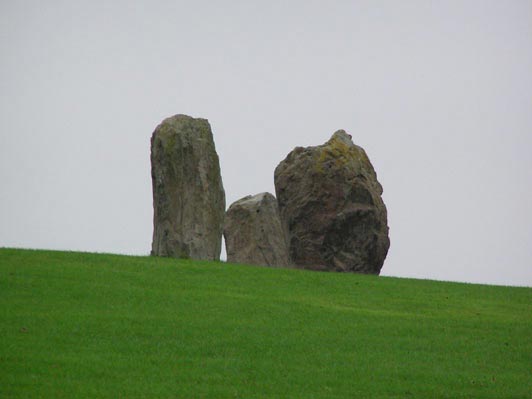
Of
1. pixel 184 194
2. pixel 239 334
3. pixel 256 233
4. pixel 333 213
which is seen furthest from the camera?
pixel 333 213

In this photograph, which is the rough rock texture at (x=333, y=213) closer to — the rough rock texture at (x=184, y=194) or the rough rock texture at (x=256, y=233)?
the rough rock texture at (x=256, y=233)

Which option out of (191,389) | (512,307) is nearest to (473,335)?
(512,307)

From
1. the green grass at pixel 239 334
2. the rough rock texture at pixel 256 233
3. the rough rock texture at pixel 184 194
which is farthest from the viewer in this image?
the rough rock texture at pixel 256 233

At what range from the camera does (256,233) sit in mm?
32781

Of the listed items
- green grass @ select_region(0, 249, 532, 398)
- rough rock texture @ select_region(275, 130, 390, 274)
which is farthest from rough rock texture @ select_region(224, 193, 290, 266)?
green grass @ select_region(0, 249, 532, 398)

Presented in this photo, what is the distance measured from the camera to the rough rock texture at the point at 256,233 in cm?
3278

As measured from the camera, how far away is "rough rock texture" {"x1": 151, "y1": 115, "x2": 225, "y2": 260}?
30.7 meters

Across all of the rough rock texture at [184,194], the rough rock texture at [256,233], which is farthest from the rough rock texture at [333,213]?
the rough rock texture at [184,194]

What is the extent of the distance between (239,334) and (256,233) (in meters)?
11.3

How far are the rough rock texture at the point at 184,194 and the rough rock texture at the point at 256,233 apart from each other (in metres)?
1.64

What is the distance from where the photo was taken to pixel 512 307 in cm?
2819

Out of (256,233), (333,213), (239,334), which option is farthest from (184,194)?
(239,334)

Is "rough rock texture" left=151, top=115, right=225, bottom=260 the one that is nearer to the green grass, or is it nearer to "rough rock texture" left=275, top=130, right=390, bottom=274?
the green grass

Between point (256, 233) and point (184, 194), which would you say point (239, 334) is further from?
point (256, 233)
